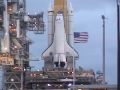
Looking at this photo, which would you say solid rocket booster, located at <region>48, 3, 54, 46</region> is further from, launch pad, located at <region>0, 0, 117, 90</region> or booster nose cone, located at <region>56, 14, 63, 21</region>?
booster nose cone, located at <region>56, 14, 63, 21</region>

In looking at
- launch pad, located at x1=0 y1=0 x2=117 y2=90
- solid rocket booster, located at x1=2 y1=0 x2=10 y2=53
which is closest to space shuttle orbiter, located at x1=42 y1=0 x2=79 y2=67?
launch pad, located at x1=0 y1=0 x2=117 y2=90

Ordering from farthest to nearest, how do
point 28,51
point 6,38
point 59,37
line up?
1. point 28,51
2. point 59,37
3. point 6,38

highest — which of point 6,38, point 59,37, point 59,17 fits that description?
point 59,17

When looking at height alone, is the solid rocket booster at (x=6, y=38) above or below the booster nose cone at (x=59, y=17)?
below

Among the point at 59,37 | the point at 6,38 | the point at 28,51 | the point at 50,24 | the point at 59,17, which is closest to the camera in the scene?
the point at 6,38

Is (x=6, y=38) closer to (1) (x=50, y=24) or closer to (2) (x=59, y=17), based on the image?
(2) (x=59, y=17)

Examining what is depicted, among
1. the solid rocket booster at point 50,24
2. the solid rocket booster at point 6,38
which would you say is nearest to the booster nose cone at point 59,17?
the solid rocket booster at point 50,24

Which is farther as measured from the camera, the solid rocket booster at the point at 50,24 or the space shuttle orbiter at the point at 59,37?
the solid rocket booster at the point at 50,24

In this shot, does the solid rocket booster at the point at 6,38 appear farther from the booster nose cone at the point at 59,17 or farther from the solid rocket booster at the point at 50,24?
the solid rocket booster at the point at 50,24

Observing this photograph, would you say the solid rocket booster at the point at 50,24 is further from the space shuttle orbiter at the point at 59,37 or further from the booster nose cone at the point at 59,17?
the booster nose cone at the point at 59,17

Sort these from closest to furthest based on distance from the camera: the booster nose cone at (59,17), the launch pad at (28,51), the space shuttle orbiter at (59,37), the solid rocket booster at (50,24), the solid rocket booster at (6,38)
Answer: the solid rocket booster at (6,38), the launch pad at (28,51), the space shuttle orbiter at (59,37), the booster nose cone at (59,17), the solid rocket booster at (50,24)

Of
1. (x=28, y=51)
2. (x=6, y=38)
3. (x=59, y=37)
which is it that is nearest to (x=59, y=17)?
(x=59, y=37)

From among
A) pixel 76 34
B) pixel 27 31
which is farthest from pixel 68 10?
pixel 76 34

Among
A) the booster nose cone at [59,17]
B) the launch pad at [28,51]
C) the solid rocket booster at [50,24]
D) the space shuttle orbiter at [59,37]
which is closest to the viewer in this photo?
the launch pad at [28,51]
